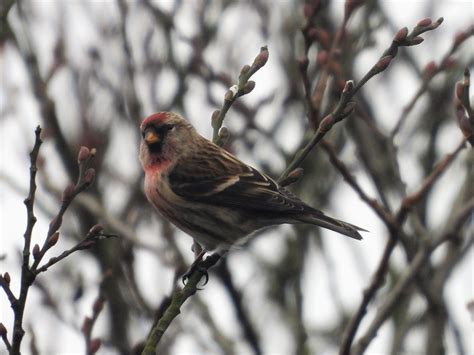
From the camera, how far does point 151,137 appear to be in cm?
686

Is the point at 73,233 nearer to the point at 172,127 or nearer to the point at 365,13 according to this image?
the point at 172,127

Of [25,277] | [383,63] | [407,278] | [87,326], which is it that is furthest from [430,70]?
[25,277]

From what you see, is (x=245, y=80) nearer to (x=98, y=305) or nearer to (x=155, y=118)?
(x=98, y=305)

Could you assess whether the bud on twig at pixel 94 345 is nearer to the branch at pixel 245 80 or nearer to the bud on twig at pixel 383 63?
the branch at pixel 245 80

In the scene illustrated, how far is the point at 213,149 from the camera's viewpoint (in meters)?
6.88

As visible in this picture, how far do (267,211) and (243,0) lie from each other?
4150mm

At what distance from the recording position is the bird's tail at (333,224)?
19.5 ft

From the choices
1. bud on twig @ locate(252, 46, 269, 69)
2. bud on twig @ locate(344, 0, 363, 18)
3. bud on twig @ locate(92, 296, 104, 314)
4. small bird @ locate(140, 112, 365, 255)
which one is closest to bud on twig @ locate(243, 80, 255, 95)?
bud on twig @ locate(252, 46, 269, 69)

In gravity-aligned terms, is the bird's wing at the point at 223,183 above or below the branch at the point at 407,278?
above

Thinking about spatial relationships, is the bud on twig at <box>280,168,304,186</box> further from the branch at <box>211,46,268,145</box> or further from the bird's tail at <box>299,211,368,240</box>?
the bird's tail at <box>299,211,368,240</box>

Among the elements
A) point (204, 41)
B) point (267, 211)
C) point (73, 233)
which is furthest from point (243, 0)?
point (267, 211)

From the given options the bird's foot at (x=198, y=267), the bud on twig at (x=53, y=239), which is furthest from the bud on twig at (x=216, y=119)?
the bud on twig at (x=53, y=239)

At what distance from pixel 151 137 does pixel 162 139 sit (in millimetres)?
143

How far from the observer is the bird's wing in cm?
645
